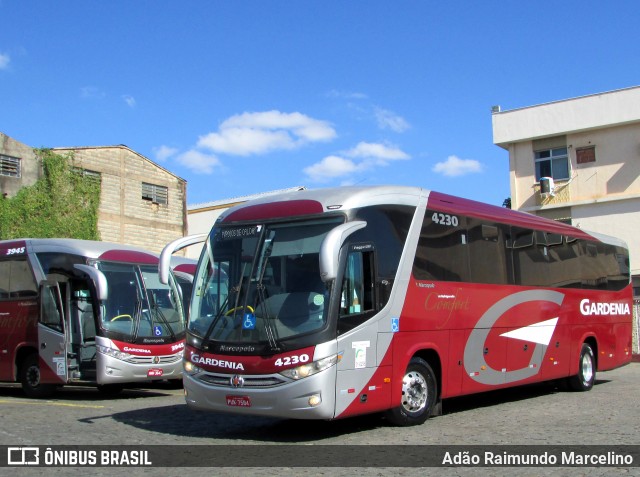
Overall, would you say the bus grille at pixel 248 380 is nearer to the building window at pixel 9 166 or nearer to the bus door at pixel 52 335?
the bus door at pixel 52 335

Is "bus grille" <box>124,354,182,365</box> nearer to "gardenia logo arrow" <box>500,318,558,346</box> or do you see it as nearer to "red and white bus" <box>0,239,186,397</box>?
"red and white bus" <box>0,239,186,397</box>

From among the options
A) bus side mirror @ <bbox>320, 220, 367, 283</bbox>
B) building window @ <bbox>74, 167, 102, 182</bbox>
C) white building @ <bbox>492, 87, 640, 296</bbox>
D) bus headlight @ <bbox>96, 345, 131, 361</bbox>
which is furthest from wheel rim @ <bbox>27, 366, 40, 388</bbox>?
white building @ <bbox>492, 87, 640, 296</bbox>

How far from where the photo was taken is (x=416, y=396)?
1077 centimetres

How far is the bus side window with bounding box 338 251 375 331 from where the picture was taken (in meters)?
9.59

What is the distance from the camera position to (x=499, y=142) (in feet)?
111

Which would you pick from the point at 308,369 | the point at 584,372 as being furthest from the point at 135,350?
the point at 584,372

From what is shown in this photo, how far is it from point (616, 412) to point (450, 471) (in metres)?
5.87

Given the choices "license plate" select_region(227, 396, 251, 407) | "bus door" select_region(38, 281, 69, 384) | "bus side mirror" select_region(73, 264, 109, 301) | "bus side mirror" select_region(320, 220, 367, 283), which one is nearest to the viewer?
"bus side mirror" select_region(320, 220, 367, 283)

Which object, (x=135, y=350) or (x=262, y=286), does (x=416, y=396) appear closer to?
(x=262, y=286)

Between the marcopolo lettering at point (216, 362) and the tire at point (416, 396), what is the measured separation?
2.33 meters

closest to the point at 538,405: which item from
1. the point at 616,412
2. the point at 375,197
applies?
the point at 616,412

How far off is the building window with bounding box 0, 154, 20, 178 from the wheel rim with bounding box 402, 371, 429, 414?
26980 millimetres

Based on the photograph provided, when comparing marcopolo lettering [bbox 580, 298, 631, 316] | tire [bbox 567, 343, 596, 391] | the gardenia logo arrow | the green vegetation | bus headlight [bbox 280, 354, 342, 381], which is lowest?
tire [bbox 567, 343, 596, 391]

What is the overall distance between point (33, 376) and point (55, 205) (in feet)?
64.7
